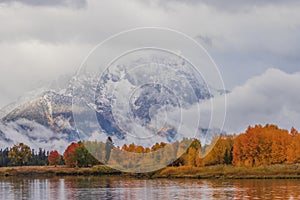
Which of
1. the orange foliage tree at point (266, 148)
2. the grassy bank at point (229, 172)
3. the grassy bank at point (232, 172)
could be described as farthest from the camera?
the orange foliage tree at point (266, 148)

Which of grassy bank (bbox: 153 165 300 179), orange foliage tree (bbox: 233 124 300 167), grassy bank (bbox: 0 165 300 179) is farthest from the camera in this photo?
orange foliage tree (bbox: 233 124 300 167)

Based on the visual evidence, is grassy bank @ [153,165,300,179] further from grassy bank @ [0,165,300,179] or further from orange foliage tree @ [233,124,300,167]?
orange foliage tree @ [233,124,300,167]

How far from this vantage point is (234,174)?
158 m

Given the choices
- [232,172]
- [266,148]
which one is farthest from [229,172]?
[266,148]

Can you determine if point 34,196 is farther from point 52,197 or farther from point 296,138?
point 296,138

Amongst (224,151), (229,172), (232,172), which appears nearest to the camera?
(232,172)

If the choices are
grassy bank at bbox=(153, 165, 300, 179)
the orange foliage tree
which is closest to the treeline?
the orange foliage tree

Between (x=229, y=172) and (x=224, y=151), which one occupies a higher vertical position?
(x=224, y=151)

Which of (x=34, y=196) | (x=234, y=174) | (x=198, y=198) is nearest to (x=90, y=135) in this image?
(x=34, y=196)

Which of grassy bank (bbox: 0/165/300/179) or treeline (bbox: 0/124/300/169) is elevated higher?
treeline (bbox: 0/124/300/169)

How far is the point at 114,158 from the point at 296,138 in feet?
163

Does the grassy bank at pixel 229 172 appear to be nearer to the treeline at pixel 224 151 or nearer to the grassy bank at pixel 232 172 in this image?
the grassy bank at pixel 232 172

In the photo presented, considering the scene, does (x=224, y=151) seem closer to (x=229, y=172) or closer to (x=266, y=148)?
(x=229, y=172)

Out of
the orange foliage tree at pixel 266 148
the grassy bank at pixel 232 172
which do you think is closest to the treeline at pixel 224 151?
the orange foliage tree at pixel 266 148
